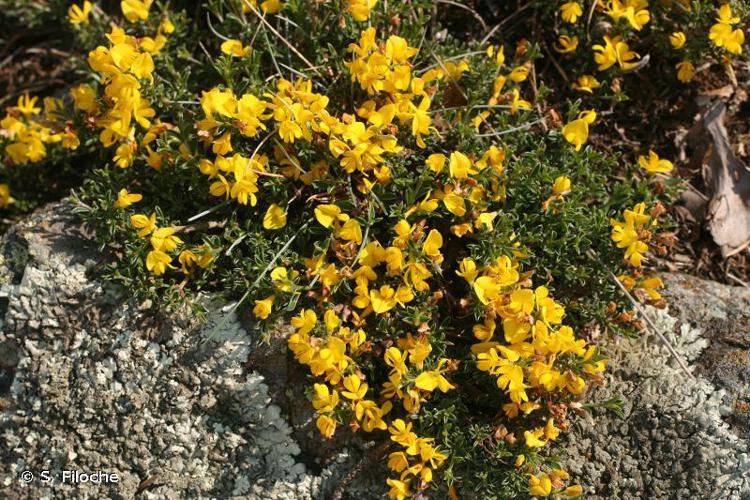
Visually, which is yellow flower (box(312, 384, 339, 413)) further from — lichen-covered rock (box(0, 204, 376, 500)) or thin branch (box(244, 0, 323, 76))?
thin branch (box(244, 0, 323, 76))

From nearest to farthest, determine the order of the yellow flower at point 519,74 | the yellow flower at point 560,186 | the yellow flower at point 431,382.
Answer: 1. the yellow flower at point 431,382
2. the yellow flower at point 560,186
3. the yellow flower at point 519,74

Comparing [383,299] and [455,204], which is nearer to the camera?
[383,299]

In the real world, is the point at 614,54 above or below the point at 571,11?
below

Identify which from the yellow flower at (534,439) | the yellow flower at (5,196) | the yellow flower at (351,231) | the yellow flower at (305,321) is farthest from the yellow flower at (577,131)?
the yellow flower at (5,196)

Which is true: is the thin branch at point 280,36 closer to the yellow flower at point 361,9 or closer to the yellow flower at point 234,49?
the yellow flower at point 234,49

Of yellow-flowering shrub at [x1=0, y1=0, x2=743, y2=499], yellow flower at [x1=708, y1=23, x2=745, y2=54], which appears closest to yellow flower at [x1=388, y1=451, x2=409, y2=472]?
yellow-flowering shrub at [x1=0, y1=0, x2=743, y2=499]

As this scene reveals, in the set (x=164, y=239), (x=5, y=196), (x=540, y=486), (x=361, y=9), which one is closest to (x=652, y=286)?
(x=540, y=486)

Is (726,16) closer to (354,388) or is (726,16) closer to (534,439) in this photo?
(534,439)
